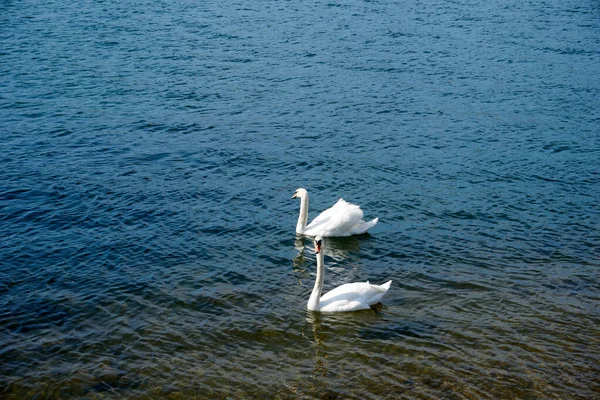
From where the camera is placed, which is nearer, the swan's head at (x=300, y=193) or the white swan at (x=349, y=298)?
the white swan at (x=349, y=298)

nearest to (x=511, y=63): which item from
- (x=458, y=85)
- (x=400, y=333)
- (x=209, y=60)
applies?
(x=458, y=85)

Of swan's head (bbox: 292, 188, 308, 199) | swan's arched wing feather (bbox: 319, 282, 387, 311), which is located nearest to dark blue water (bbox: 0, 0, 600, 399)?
swan's arched wing feather (bbox: 319, 282, 387, 311)

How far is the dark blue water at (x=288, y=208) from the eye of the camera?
12133 mm

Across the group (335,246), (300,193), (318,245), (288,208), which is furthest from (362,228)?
(318,245)

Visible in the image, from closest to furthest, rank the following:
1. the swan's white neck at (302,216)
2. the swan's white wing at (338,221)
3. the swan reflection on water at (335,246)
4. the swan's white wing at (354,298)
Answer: the swan's white wing at (354,298) → the swan reflection on water at (335,246) → the swan's white wing at (338,221) → the swan's white neck at (302,216)

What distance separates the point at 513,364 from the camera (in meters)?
12.0

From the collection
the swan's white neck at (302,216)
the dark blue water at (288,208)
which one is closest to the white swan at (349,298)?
the dark blue water at (288,208)

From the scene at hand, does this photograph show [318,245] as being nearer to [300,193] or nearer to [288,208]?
[300,193]

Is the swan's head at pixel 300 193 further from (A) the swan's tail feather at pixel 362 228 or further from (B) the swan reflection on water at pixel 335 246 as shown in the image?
(A) the swan's tail feather at pixel 362 228

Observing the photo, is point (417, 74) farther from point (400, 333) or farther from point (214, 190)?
point (400, 333)

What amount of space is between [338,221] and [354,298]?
380 centimetres

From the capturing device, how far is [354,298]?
14.0 meters

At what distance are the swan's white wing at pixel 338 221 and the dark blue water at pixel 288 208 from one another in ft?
1.10

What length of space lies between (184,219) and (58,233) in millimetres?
2959
